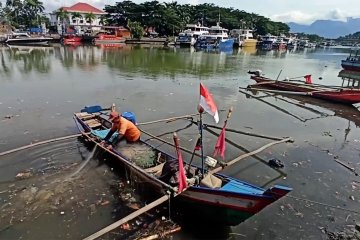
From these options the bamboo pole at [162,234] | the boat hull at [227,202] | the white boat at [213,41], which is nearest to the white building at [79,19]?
the white boat at [213,41]

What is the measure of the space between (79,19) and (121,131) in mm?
88729

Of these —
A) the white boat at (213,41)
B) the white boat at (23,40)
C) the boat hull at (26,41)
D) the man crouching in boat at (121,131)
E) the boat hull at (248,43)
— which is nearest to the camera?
the man crouching in boat at (121,131)

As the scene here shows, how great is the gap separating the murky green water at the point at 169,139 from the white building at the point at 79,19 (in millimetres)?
63035

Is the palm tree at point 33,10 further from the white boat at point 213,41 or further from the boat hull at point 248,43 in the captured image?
the boat hull at point 248,43

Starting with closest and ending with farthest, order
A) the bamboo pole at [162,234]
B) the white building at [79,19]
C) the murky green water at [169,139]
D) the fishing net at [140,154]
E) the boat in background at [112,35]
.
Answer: the bamboo pole at [162,234] → the murky green water at [169,139] → the fishing net at [140,154] → the boat in background at [112,35] → the white building at [79,19]

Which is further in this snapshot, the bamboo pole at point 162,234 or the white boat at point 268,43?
the white boat at point 268,43

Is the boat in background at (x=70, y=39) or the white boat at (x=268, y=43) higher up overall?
the white boat at (x=268, y=43)

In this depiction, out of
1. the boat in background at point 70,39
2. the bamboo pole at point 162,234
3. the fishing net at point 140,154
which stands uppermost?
the boat in background at point 70,39

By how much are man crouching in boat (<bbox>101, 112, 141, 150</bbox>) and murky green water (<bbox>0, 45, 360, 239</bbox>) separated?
93 cm

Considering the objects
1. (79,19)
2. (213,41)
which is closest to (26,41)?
(79,19)

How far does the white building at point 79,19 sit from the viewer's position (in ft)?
272

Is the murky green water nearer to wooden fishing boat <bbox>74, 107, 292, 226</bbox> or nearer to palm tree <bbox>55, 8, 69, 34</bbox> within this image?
wooden fishing boat <bbox>74, 107, 292, 226</bbox>

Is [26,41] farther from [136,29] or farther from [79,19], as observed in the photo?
[79,19]

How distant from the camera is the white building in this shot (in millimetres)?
82812
